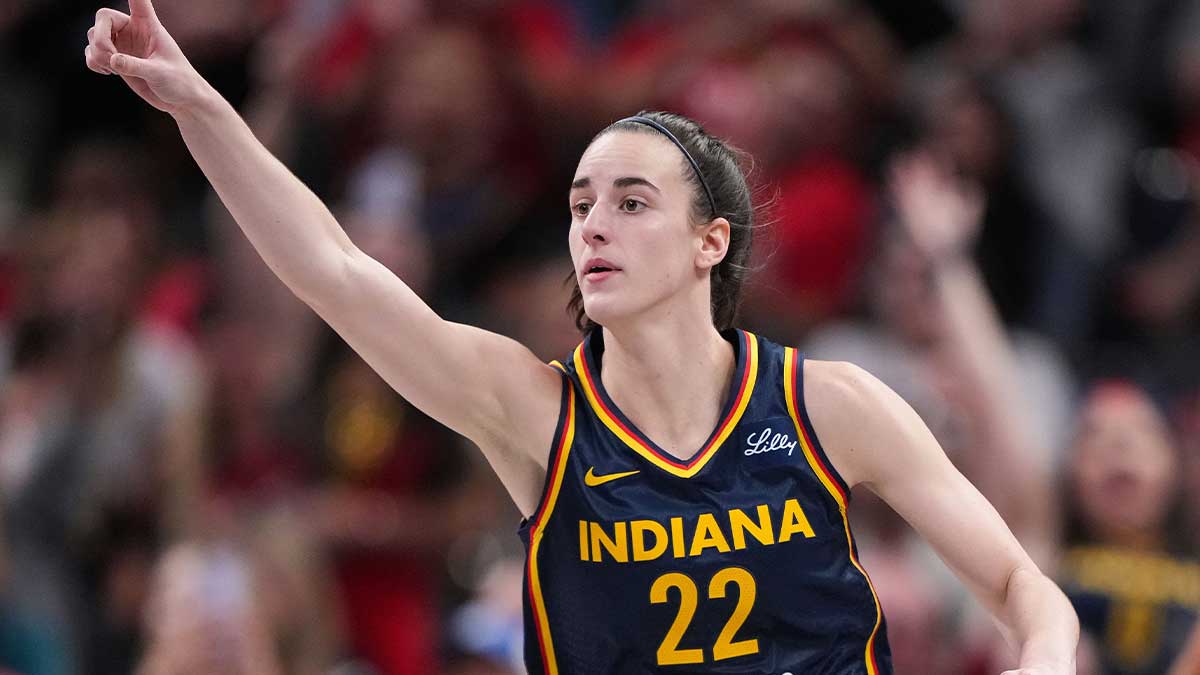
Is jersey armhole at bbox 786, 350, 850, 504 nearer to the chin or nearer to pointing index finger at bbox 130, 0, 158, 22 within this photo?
the chin

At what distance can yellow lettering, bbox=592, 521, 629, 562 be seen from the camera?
4137 millimetres

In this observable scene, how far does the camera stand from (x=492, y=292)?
342 inches

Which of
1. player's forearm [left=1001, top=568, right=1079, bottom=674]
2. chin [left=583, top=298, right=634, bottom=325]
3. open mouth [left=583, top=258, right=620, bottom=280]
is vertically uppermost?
open mouth [left=583, top=258, right=620, bottom=280]

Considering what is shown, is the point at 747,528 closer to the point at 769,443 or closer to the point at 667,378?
the point at 769,443

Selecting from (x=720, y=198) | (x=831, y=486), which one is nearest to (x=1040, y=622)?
(x=831, y=486)

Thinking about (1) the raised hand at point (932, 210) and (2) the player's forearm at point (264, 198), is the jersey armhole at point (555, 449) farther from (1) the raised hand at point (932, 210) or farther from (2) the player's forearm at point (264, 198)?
(1) the raised hand at point (932, 210)

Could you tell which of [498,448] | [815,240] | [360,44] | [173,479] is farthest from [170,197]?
[498,448]

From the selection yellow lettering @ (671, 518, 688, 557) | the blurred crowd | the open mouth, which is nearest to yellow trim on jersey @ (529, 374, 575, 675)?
yellow lettering @ (671, 518, 688, 557)

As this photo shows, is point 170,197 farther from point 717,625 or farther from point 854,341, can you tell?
point 717,625

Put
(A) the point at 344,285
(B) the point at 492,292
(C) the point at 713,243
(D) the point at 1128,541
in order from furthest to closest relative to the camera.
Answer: (B) the point at 492,292, (D) the point at 1128,541, (C) the point at 713,243, (A) the point at 344,285

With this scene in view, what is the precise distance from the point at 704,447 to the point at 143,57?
1.56 m

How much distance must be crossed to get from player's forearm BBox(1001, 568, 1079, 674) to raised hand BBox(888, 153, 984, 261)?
10.5 feet

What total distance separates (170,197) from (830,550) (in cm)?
582

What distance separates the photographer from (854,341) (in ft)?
26.7
